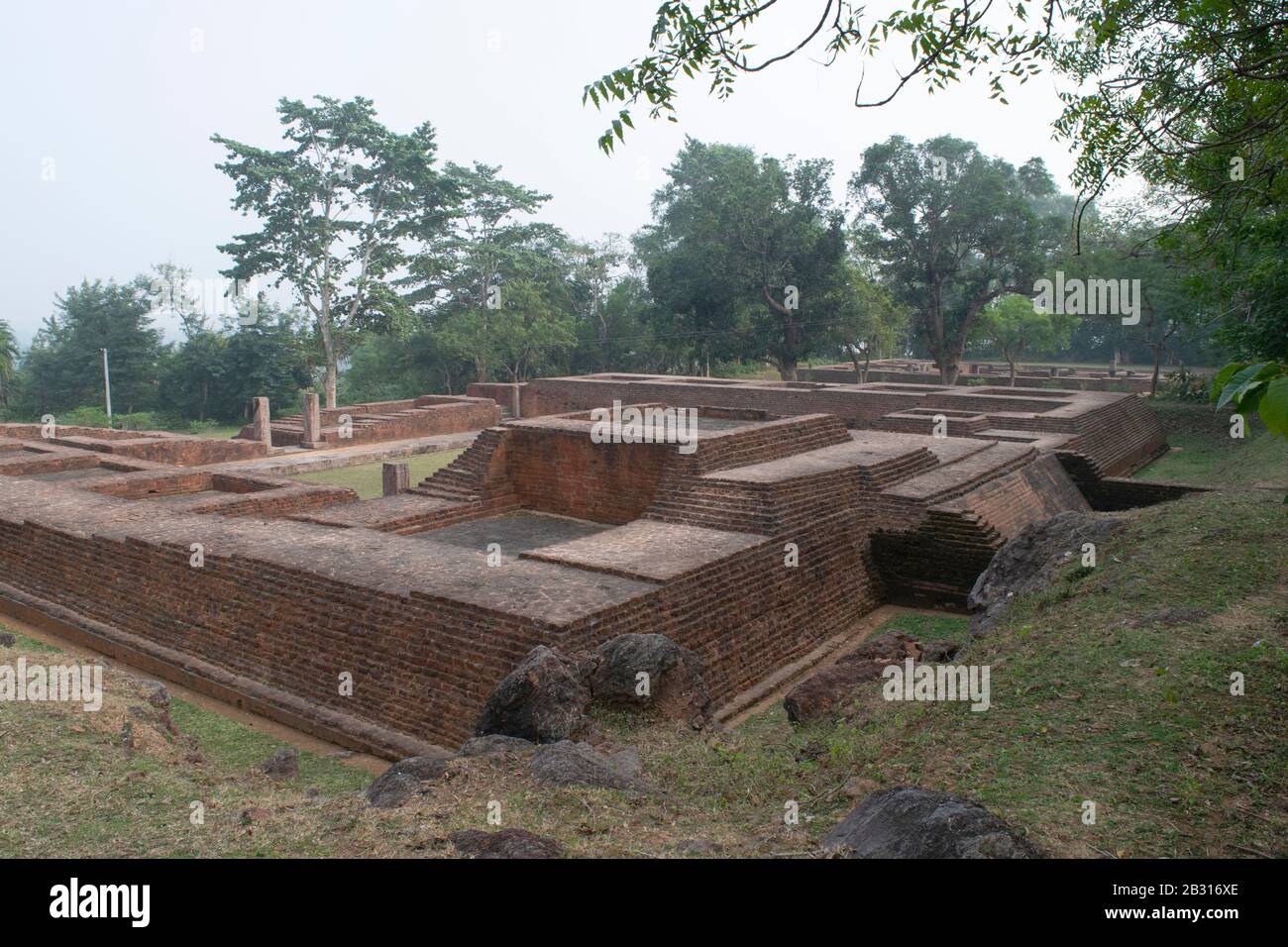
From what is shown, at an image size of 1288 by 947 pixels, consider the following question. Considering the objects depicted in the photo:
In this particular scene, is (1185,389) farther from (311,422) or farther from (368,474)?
(311,422)

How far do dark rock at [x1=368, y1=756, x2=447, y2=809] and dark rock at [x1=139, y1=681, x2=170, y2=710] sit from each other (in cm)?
255

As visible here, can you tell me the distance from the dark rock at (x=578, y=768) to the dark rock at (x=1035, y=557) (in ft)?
12.8

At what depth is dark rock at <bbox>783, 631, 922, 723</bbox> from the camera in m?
5.75

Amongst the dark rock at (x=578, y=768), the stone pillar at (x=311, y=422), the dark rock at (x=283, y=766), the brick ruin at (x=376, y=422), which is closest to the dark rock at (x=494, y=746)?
the dark rock at (x=578, y=768)

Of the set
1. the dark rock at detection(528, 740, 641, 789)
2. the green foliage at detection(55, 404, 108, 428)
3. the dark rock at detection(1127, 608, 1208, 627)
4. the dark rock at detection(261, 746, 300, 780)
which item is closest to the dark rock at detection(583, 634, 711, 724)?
the dark rock at detection(528, 740, 641, 789)

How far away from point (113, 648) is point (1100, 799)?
24.0 feet

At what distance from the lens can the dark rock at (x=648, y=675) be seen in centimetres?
541

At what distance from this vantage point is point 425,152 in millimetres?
26375

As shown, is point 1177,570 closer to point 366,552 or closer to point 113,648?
point 366,552

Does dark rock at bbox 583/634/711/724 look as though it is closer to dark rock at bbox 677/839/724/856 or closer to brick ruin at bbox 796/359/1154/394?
dark rock at bbox 677/839/724/856

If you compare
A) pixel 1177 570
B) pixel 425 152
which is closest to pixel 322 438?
pixel 425 152

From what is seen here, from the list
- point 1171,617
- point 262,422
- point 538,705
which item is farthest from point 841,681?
point 262,422

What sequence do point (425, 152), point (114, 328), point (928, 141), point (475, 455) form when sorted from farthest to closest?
point (114, 328) < point (425, 152) < point (928, 141) < point (475, 455)

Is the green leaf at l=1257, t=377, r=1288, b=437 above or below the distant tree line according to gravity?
below
